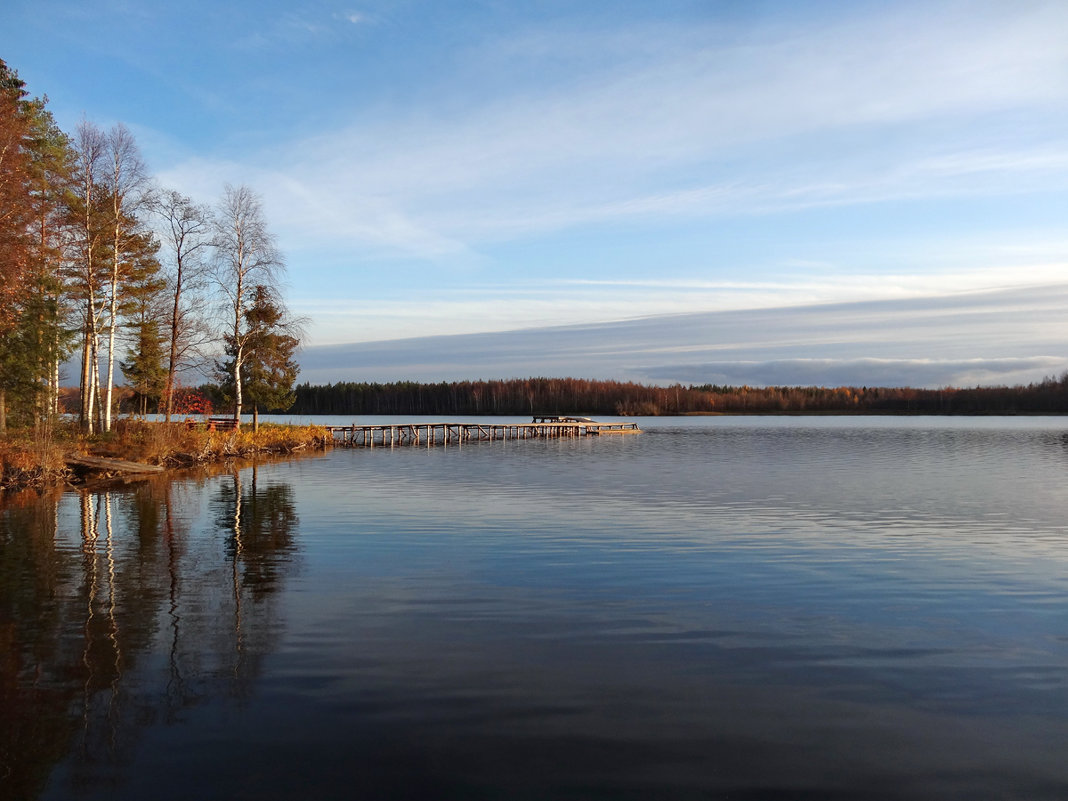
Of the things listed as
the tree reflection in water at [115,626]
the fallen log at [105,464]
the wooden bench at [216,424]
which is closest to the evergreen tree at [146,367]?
the wooden bench at [216,424]

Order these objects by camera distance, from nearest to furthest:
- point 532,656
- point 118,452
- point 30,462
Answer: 1. point 532,656
2. point 30,462
3. point 118,452

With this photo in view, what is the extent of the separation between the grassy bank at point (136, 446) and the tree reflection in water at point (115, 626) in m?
6.27

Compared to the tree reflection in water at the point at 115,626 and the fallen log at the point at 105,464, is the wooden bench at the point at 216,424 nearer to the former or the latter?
the fallen log at the point at 105,464

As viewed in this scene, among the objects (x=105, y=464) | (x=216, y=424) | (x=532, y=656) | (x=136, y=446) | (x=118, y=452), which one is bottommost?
(x=532, y=656)

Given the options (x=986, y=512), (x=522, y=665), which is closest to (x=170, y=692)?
(x=522, y=665)

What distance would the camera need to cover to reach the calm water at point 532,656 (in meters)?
6.41

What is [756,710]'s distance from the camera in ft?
25.1

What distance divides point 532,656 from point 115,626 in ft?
18.2

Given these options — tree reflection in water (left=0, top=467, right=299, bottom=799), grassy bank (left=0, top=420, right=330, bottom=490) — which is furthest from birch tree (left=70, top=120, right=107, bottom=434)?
tree reflection in water (left=0, top=467, right=299, bottom=799)

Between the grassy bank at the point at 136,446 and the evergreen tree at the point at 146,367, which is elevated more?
the evergreen tree at the point at 146,367

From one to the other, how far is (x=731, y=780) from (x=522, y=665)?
3151mm

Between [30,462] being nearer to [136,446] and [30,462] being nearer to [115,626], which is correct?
[136,446]

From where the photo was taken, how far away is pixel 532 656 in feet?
30.3

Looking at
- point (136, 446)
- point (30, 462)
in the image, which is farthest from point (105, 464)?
point (136, 446)
